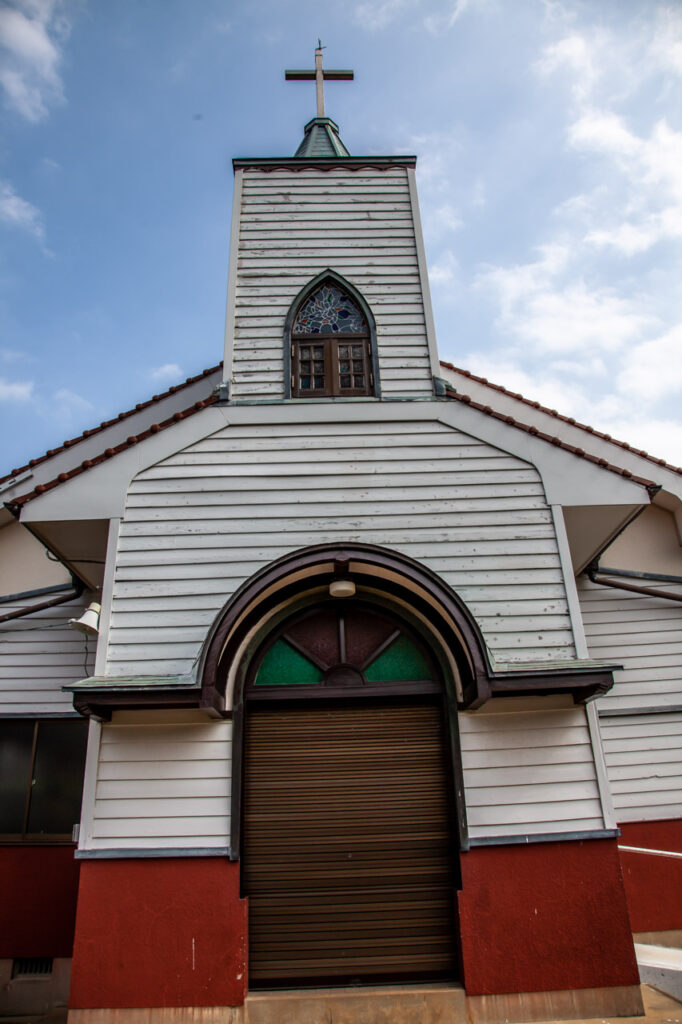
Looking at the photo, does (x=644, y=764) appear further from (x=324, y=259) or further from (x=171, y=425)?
(x=324, y=259)

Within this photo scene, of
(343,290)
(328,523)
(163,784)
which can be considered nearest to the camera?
(163,784)

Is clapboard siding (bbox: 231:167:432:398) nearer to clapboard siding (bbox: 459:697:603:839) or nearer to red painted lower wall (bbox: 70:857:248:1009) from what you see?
clapboard siding (bbox: 459:697:603:839)

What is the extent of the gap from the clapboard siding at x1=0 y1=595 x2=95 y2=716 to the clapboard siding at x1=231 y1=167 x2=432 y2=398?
4.11 m

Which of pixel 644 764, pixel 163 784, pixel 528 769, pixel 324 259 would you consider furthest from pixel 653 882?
pixel 324 259

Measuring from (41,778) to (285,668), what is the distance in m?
4.04

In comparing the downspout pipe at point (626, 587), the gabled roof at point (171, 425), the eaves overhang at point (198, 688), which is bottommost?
the eaves overhang at point (198, 688)

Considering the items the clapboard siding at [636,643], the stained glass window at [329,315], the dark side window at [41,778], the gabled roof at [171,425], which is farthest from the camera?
the clapboard siding at [636,643]

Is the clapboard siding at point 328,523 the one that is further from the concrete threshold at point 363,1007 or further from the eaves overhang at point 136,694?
the concrete threshold at point 363,1007

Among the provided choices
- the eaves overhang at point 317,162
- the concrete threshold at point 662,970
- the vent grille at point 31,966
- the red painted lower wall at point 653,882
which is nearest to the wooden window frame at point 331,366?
the eaves overhang at point 317,162

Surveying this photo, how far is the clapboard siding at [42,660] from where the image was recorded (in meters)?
8.73

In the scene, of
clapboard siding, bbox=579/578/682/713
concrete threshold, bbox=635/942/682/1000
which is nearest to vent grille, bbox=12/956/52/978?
concrete threshold, bbox=635/942/682/1000

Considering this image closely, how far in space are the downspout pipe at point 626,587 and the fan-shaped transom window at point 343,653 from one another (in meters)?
3.51

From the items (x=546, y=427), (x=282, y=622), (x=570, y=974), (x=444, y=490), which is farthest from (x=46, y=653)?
(x=546, y=427)

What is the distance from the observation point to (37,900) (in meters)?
7.93
